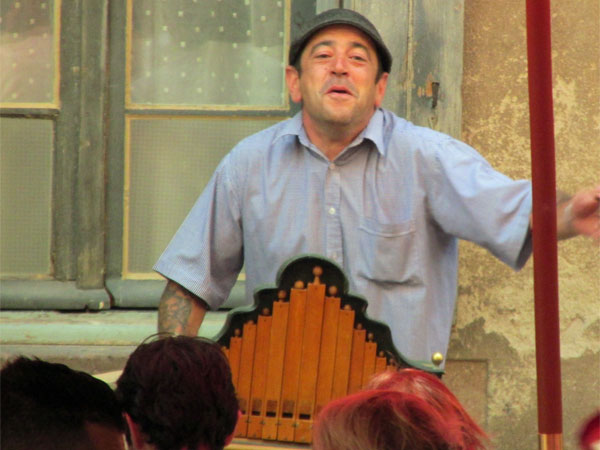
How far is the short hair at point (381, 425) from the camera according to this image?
57.0 inches

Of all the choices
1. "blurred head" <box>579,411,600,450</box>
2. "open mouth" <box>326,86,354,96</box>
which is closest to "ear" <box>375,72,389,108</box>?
"open mouth" <box>326,86,354,96</box>

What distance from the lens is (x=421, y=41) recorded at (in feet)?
11.6

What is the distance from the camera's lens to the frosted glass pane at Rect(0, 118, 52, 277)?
12.6 feet

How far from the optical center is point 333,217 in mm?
2934

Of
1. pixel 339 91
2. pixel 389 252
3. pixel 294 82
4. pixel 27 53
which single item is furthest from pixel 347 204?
pixel 27 53

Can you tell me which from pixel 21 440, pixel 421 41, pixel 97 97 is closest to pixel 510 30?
pixel 421 41

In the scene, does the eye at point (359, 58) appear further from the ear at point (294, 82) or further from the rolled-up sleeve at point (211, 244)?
the rolled-up sleeve at point (211, 244)

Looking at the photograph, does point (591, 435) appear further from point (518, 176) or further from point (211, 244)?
point (518, 176)

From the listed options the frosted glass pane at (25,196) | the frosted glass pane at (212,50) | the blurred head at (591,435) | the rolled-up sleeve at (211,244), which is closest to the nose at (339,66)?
the rolled-up sleeve at (211,244)

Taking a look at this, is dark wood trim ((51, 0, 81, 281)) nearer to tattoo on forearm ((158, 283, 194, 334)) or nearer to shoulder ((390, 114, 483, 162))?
tattoo on forearm ((158, 283, 194, 334))

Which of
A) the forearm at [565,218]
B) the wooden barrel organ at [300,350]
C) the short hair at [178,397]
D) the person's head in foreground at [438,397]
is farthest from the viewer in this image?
the forearm at [565,218]

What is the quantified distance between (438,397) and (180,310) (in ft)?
4.81

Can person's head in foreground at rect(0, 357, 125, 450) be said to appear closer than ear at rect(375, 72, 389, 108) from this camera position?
Yes

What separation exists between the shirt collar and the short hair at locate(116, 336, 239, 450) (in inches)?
50.3
